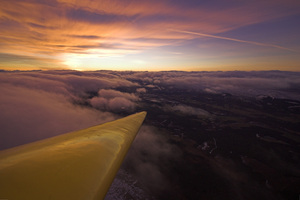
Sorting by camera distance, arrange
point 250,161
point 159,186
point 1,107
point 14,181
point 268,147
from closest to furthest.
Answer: point 14,181 < point 159,186 < point 1,107 < point 250,161 < point 268,147

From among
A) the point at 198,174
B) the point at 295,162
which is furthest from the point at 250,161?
the point at 198,174

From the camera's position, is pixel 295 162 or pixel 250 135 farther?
pixel 250 135

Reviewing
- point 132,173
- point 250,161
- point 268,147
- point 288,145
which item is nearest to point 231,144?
point 250,161

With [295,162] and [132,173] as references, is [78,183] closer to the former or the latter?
[132,173]

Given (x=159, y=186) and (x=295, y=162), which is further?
(x=295, y=162)

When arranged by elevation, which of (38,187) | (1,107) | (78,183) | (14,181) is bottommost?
(1,107)

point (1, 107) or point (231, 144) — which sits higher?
point (1, 107)

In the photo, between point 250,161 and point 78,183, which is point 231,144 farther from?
point 78,183

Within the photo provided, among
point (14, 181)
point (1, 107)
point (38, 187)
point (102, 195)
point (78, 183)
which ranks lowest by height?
point (1, 107)

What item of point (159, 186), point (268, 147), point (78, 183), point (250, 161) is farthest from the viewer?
point (268, 147)
